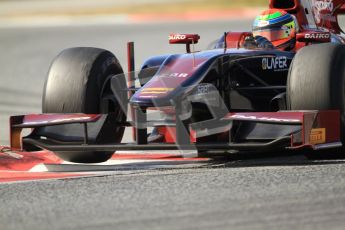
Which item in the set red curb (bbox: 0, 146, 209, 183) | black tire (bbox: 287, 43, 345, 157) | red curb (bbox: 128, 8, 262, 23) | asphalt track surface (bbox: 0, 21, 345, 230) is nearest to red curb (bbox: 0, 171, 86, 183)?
red curb (bbox: 0, 146, 209, 183)

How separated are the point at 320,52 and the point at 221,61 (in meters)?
0.83

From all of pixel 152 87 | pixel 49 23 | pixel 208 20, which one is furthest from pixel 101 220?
pixel 49 23

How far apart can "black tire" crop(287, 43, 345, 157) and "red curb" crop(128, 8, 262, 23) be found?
16.6 m

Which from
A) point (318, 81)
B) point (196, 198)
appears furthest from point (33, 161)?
point (196, 198)

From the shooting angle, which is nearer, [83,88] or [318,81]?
[318,81]

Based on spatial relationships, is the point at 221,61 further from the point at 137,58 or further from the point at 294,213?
the point at 137,58

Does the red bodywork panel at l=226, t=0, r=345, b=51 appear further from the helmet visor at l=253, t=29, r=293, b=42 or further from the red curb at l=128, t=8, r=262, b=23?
the red curb at l=128, t=8, r=262, b=23

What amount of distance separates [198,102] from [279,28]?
188 centimetres

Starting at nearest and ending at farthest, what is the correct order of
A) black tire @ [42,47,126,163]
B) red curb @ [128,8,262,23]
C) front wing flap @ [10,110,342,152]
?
front wing flap @ [10,110,342,152]
black tire @ [42,47,126,163]
red curb @ [128,8,262,23]

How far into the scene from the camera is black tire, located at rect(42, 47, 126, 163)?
23.4 feet

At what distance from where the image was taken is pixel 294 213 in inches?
185

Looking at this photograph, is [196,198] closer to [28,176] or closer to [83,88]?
[28,176]

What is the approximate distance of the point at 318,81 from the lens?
661cm

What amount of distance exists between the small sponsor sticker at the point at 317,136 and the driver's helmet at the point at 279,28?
190 centimetres
